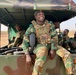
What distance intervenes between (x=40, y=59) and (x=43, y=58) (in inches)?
2.1

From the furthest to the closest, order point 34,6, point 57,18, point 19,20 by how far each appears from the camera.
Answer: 1. point 19,20
2. point 57,18
3. point 34,6

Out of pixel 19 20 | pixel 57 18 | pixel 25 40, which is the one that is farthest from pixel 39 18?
pixel 19 20

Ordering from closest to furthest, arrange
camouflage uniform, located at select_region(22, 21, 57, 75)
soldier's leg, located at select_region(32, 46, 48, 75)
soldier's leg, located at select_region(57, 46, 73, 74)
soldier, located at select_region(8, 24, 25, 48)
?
soldier's leg, located at select_region(32, 46, 48, 75)
soldier's leg, located at select_region(57, 46, 73, 74)
camouflage uniform, located at select_region(22, 21, 57, 75)
soldier, located at select_region(8, 24, 25, 48)

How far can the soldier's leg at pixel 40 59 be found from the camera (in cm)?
360

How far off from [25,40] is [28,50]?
0.16m

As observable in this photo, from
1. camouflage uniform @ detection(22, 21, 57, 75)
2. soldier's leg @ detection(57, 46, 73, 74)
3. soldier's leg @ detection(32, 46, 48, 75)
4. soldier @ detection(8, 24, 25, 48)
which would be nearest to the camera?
soldier's leg @ detection(32, 46, 48, 75)

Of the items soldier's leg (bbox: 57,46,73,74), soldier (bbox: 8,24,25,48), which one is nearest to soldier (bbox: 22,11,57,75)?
soldier's leg (bbox: 57,46,73,74)

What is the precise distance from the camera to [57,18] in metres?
6.09

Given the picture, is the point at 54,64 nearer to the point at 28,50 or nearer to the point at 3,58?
the point at 28,50

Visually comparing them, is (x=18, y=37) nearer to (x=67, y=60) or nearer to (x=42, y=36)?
(x=42, y=36)

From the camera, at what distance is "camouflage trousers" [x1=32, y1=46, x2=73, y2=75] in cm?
361

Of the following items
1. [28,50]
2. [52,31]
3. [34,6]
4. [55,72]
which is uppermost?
[34,6]

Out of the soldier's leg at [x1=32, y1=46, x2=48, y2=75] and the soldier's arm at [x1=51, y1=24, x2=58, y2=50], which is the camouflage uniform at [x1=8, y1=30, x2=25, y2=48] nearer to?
the soldier's arm at [x1=51, y1=24, x2=58, y2=50]

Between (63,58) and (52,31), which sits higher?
(52,31)
